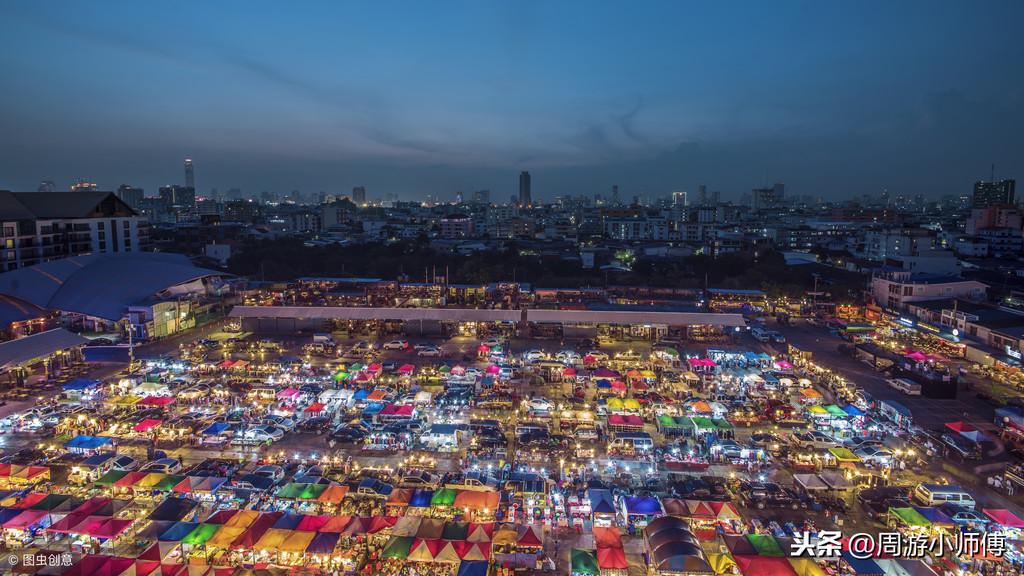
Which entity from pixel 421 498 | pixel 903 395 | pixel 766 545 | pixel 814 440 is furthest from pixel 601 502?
pixel 903 395

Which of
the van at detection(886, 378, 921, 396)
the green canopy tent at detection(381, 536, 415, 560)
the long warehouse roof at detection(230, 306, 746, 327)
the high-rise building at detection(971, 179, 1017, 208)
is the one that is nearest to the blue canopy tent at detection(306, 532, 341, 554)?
the green canopy tent at detection(381, 536, 415, 560)

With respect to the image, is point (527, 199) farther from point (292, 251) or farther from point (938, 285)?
point (938, 285)

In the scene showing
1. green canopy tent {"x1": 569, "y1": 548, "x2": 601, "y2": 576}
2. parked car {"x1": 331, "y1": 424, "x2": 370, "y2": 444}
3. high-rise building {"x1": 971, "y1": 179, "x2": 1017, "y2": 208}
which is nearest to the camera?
green canopy tent {"x1": 569, "y1": 548, "x2": 601, "y2": 576}

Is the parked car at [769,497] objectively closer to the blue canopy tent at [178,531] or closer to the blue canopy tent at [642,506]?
the blue canopy tent at [642,506]

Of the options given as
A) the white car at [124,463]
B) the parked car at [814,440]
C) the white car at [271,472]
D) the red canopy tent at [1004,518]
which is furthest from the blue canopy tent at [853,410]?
the white car at [124,463]

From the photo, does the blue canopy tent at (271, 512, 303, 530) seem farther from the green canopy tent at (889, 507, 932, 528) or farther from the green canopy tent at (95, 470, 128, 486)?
the green canopy tent at (889, 507, 932, 528)

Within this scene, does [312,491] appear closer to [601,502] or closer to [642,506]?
[601,502]

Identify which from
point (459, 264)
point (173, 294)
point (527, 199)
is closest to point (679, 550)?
point (173, 294)
